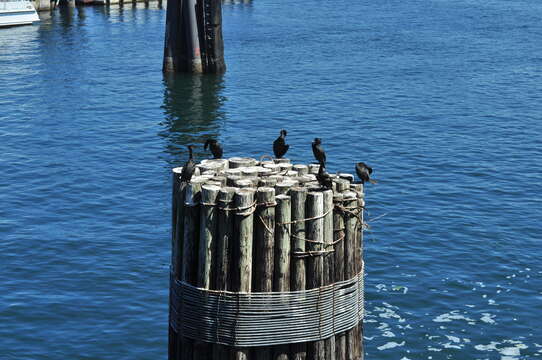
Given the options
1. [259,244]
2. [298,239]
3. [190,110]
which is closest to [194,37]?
[190,110]

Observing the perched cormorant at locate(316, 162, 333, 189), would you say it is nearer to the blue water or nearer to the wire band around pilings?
the wire band around pilings

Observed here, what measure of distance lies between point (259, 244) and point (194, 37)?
5378cm

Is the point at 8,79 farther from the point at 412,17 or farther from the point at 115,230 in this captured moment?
the point at 412,17

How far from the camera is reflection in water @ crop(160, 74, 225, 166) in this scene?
169 ft

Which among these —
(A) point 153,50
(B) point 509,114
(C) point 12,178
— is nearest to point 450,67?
(B) point 509,114

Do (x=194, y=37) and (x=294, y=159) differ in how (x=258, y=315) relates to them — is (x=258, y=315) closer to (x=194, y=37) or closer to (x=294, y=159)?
(x=294, y=159)

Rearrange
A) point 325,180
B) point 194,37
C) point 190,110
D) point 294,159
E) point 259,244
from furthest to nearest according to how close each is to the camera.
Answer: point 194,37, point 190,110, point 294,159, point 325,180, point 259,244

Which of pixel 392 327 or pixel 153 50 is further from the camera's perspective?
pixel 153 50

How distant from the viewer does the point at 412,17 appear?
380 feet

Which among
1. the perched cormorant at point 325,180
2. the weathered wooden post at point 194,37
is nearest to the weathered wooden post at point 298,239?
the perched cormorant at point 325,180

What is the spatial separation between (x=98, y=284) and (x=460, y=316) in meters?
12.3

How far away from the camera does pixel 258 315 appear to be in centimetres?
1432

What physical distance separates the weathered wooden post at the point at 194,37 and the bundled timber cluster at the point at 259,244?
52.4 metres

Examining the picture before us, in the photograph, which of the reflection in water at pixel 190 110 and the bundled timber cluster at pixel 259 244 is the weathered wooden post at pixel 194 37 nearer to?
the reflection in water at pixel 190 110
